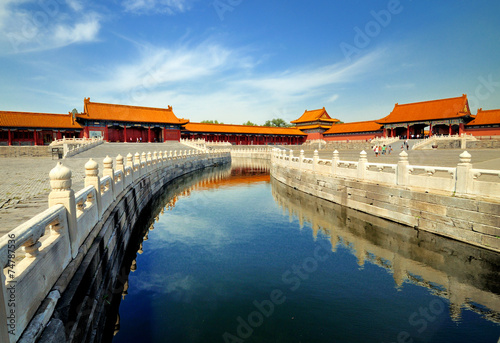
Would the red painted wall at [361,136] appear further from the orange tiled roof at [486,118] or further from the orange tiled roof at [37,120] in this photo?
the orange tiled roof at [37,120]

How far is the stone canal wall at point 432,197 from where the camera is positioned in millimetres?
6758

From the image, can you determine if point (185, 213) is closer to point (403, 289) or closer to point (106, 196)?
point (106, 196)

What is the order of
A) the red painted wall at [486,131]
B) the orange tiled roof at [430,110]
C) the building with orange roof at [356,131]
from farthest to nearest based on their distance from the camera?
the building with orange roof at [356,131]
the orange tiled roof at [430,110]
the red painted wall at [486,131]

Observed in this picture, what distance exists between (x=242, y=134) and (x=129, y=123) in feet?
62.9

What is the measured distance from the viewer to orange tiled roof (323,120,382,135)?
4557cm

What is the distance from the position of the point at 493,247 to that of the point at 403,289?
2.85 m

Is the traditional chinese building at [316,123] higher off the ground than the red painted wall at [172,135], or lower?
higher

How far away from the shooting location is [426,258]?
6.95 m

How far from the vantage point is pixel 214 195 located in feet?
52.8

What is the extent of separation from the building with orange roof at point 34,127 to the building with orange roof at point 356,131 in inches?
1655

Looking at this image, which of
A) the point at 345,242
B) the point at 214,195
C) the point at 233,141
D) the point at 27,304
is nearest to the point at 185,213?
the point at 214,195

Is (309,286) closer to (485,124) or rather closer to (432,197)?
(432,197)

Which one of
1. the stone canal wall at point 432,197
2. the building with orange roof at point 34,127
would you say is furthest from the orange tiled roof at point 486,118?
the building with orange roof at point 34,127

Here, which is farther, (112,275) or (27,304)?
(112,275)
